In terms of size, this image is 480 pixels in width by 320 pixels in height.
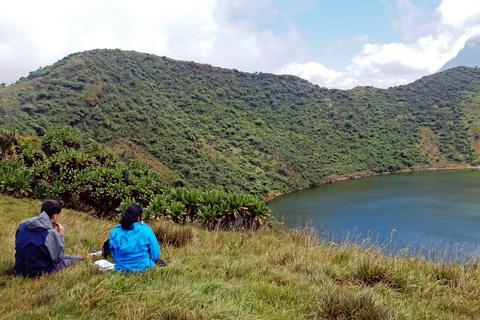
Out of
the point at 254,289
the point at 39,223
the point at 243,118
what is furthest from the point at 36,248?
the point at 243,118

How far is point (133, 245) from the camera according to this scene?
3484 mm

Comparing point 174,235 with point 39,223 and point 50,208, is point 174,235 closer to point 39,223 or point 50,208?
point 50,208

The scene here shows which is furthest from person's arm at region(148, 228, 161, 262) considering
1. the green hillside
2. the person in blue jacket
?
the green hillside

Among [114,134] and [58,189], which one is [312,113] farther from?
[58,189]

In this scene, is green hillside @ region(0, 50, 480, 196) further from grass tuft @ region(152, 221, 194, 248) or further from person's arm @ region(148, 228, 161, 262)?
person's arm @ region(148, 228, 161, 262)

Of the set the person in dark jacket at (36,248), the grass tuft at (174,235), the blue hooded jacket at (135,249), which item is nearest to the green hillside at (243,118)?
the grass tuft at (174,235)

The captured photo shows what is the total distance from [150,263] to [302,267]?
1.97m

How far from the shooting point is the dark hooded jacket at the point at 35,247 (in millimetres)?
3453

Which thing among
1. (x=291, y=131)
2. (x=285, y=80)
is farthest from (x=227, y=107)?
(x=285, y=80)

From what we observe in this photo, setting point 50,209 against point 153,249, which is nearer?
point 153,249

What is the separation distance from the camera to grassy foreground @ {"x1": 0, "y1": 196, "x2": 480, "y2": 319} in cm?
259

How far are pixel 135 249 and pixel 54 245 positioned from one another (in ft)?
3.37

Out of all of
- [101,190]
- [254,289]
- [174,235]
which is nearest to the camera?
[254,289]

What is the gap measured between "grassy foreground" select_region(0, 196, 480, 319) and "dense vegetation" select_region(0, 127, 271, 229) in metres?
3.70
